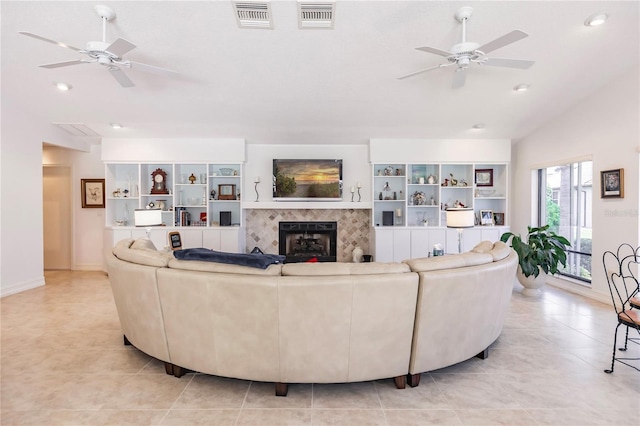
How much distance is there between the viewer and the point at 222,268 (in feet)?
7.33

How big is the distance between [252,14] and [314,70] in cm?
108

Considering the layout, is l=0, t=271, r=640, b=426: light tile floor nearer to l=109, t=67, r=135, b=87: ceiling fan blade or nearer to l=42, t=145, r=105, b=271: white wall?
l=109, t=67, r=135, b=87: ceiling fan blade

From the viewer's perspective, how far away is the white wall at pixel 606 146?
4086mm

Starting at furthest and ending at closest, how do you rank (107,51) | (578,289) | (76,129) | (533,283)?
(76,129) < (578,289) < (533,283) < (107,51)

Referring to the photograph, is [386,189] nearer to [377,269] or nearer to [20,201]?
[377,269]

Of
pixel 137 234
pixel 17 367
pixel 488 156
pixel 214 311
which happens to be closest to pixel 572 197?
pixel 488 156

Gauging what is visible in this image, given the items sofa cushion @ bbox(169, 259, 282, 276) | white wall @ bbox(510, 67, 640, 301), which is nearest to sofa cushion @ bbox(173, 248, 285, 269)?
sofa cushion @ bbox(169, 259, 282, 276)

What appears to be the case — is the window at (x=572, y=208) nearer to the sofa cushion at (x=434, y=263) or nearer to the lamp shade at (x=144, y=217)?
the sofa cushion at (x=434, y=263)

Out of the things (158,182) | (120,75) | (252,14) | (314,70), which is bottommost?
(158,182)

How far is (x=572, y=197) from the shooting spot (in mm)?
5227

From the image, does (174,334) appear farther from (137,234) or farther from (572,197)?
(572,197)

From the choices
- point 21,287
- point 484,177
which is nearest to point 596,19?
point 484,177

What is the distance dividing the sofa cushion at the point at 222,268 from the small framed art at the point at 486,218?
540 centimetres

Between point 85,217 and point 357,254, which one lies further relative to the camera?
point 85,217
